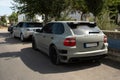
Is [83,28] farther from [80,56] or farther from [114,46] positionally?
[114,46]

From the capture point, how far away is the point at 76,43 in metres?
7.46

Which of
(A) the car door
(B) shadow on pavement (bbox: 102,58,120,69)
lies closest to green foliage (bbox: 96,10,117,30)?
(A) the car door

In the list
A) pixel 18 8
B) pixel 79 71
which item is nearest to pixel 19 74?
pixel 79 71

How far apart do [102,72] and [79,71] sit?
77cm

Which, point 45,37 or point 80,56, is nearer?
point 80,56

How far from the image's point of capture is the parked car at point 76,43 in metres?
7.46

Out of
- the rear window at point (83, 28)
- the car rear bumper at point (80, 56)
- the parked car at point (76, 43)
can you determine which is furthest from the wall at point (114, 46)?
the rear window at point (83, 28)

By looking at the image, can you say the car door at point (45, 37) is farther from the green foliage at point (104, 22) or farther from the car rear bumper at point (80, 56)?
the green foliage at point (104, 22)

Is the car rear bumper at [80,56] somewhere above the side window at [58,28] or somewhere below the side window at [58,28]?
below

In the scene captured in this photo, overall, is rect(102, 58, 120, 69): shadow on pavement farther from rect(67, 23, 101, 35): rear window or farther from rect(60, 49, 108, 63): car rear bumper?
rect(67, 23, 101, 35): rear window

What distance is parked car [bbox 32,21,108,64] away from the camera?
294 inches

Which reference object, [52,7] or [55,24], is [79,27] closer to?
[55,24]

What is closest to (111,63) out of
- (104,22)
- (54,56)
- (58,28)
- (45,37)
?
(54,56)

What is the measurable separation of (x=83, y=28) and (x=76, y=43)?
2.52ft
